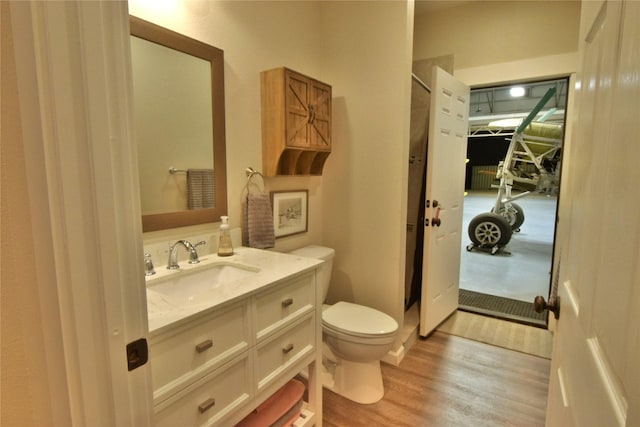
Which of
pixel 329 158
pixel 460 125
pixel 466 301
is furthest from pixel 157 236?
pixel 466 301

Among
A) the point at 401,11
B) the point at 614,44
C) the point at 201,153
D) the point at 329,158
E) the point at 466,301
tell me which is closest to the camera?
the point at 614,44

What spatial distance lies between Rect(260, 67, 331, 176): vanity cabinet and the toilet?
69cm

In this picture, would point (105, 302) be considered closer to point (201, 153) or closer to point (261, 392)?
point (261, 392)

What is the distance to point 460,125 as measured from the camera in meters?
2.73

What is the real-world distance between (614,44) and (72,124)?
2.89ft

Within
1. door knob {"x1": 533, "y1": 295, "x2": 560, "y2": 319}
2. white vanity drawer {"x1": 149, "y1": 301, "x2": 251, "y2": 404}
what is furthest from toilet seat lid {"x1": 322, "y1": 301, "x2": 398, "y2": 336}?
door knob {"x1": 533, "y1": 295, "x2": 560, "y2": 319}

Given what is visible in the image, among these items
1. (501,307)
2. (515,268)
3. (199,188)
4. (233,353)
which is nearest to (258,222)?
(199,188)

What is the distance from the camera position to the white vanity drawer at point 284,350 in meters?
1.29

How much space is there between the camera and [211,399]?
3.59 ft

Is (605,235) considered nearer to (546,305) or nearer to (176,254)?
(546,305)

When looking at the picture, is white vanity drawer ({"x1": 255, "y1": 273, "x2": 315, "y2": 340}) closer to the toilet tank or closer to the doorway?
the toilet tank

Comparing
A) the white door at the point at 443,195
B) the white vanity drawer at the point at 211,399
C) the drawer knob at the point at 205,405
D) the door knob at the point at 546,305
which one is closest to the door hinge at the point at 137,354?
the white vanity drawer at the point at 211,399

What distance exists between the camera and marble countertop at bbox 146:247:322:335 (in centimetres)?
99

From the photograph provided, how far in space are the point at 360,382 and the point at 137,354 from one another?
5.51 ft
